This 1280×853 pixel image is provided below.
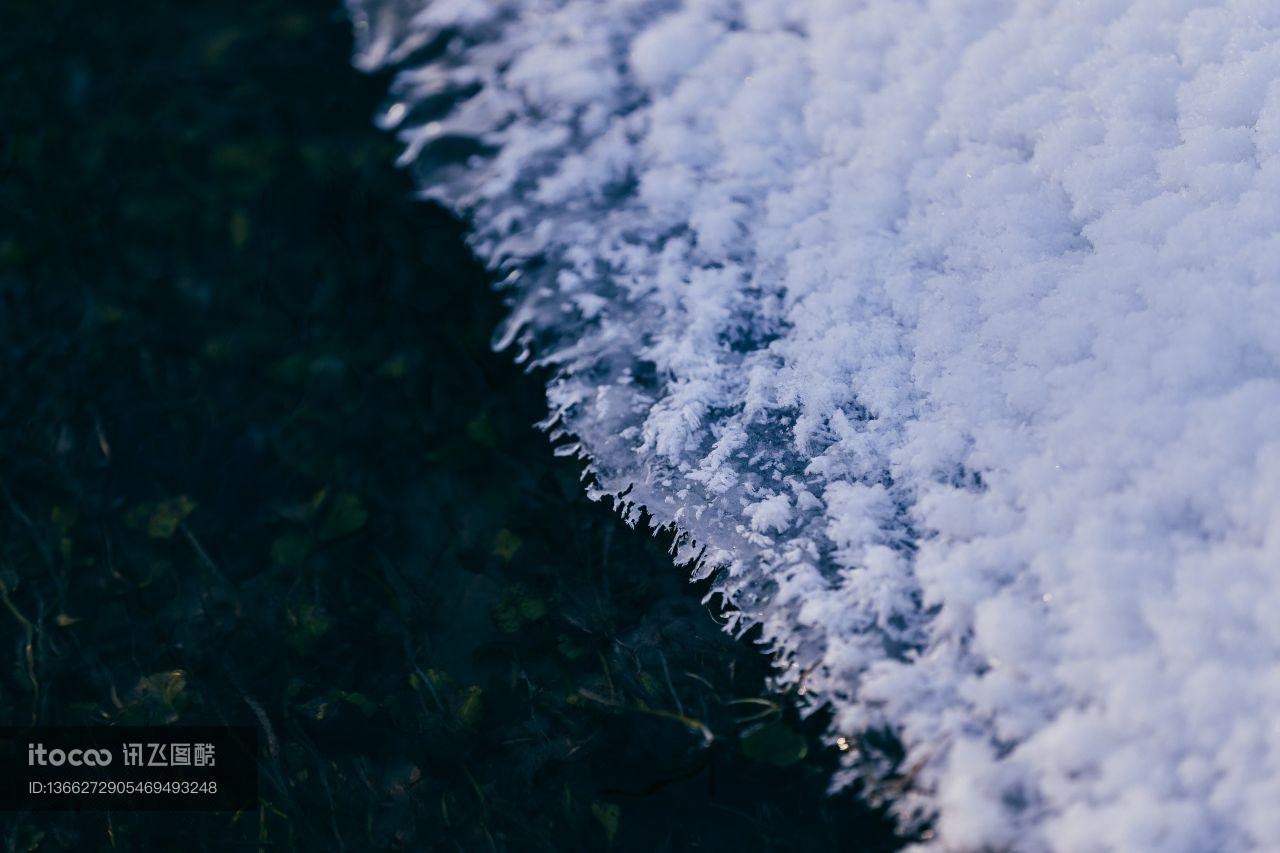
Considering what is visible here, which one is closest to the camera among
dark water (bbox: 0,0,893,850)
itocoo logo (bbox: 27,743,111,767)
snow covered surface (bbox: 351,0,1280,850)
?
snow covered surface (bbox: 351,0,1280,850)

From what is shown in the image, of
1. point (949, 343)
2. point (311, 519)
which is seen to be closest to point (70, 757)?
point (311, 519)

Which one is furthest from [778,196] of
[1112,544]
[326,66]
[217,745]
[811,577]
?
[217,745]

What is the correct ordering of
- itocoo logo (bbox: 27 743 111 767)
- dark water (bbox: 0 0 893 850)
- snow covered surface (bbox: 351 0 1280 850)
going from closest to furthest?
snow covered surface (bbox: 351 0 1280 850) < dark water (bbox: 0 0 893 850) < itocoo logo (bbox: 27 743 111 767)

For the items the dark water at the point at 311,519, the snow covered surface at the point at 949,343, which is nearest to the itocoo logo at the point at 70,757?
the dark water at the point at 311,519

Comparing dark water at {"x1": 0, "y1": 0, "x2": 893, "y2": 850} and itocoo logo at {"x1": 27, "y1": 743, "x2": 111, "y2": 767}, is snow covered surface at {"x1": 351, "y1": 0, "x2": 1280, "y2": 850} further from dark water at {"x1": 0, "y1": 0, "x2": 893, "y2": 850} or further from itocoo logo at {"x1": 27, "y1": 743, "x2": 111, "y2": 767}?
itocoo logo at {"x1": 27, "y1": 743, "x2": 111, "y2": 767}

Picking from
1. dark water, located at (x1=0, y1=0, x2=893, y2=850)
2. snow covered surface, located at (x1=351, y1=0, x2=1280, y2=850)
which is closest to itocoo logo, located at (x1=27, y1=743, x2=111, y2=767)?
dark water, located at (x1=0, y1=0, x2=893, y2=850)
